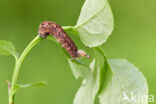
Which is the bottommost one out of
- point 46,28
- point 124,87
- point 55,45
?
point 55,45

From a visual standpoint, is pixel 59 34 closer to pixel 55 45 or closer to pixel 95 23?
pixel 95 23

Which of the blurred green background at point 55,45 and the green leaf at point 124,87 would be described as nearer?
Result: the green leaf at point 124,87

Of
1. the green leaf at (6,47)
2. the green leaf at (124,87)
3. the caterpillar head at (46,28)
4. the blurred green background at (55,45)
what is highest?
the caterpillar head at (46,28)

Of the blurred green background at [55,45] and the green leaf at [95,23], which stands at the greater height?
the green leaf at [95,23]

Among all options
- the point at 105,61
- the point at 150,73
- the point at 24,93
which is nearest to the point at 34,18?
the point at 24,93

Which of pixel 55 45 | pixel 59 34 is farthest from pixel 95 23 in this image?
pixel 55 45

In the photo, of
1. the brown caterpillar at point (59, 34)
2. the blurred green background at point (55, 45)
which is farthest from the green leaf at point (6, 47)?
the blurred green background at point (55, 45)

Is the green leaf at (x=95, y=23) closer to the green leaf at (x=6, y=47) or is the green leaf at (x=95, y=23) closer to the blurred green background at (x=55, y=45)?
the green leaf at (x=6, y=47)
